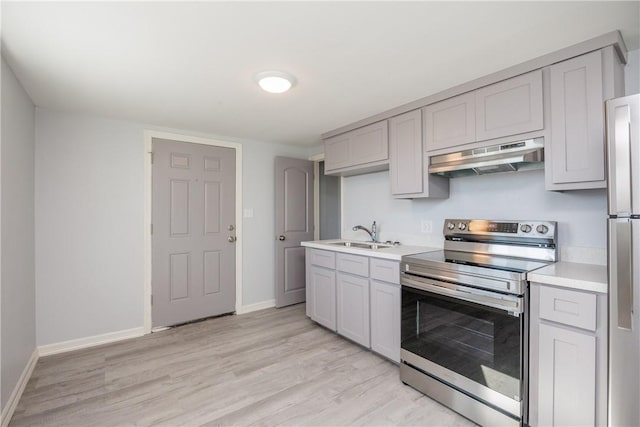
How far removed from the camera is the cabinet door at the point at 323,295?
9.96 feet

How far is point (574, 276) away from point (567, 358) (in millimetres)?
413

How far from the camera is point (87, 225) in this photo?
2881 mm

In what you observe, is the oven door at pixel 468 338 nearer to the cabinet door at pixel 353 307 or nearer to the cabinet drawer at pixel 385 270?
the cabinet drawer at pixel 385 270

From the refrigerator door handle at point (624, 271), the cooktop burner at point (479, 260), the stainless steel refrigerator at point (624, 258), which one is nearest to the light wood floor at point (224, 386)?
the stainless steel refrigerator at point (624, 258)

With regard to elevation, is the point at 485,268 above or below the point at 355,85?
below

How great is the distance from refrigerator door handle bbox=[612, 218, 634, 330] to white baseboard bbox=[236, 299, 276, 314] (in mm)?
3474

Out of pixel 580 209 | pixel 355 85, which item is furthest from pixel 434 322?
pixel 355 85

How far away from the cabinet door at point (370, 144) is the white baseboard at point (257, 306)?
221cm

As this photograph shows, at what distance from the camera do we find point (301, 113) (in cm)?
288

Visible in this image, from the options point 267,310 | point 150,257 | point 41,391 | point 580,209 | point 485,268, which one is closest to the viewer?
point 485,268

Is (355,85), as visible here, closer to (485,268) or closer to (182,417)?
(485,268)

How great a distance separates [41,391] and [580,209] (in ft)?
12.9

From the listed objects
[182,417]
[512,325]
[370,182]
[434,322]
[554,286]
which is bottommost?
[182,417]

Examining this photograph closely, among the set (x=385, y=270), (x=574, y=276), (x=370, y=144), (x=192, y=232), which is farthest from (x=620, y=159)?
(x=192, y=232)
